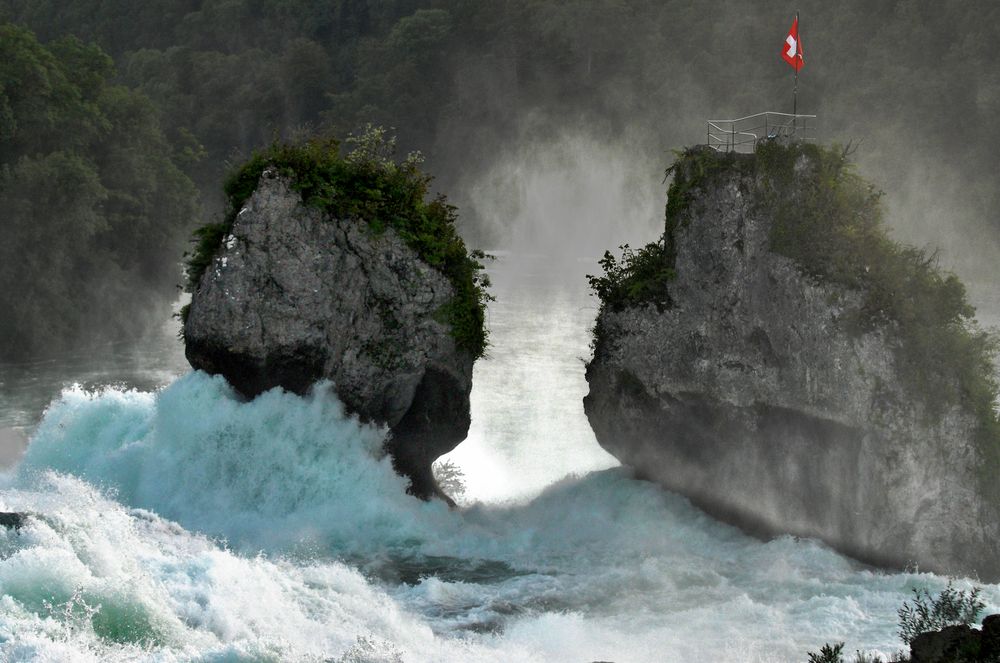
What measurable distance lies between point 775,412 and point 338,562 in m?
8.87

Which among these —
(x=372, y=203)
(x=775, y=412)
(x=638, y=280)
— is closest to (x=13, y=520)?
(x=372, y=203)

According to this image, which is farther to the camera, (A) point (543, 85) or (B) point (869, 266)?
(A) point (543, 85)

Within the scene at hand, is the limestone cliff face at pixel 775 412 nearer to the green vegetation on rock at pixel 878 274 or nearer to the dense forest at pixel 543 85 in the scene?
the green vegetation on rock at pixel 878 274

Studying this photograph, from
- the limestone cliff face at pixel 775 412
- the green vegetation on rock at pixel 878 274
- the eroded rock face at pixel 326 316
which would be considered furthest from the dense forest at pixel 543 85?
the green vegetation on rock at pixel 878 274

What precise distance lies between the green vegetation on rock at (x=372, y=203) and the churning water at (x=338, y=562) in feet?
9.03

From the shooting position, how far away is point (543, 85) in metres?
94.0

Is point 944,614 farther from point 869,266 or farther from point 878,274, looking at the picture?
point 869,266

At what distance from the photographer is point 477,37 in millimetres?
100438

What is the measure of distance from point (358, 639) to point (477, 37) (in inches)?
3397

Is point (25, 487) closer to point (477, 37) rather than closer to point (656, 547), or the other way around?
point (656, 547)

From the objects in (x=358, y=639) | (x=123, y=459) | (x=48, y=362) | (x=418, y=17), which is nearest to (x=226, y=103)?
(x=418, y=17)

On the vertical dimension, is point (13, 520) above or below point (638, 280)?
below

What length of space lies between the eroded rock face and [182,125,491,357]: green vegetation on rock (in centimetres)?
22

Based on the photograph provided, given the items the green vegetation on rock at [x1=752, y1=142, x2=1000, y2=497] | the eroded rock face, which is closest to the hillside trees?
the eroded rock face
